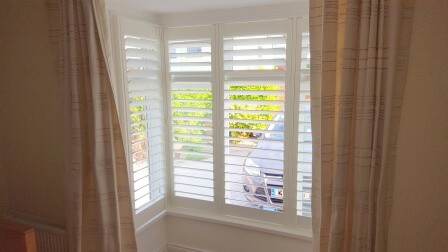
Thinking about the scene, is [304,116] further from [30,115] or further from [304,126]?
[30,115]

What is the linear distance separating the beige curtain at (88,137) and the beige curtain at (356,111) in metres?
1.10

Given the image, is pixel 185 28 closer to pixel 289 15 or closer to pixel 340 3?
pixel 289 15

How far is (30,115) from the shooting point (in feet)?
6.53

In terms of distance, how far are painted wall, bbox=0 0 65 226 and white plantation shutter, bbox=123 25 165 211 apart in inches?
18.3

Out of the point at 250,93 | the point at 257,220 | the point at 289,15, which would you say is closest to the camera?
the point at 289,15

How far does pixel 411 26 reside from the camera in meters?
1.24

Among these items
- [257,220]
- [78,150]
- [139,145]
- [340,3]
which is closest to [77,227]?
[78,150]

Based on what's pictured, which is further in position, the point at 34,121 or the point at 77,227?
the point at 34,121

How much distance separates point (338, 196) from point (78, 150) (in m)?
1.38

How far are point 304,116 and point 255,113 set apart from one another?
33cm

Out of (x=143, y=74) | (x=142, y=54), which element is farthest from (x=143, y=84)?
(x=142, y=54)

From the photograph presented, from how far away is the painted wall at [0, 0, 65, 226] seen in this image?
1900mm

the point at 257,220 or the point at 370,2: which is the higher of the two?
the point at 370,2

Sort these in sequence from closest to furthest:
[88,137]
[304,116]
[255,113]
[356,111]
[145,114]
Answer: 1. [356,111]
2. [88,137]
3. [304,116]
4. [255,113]
5. [145,114]
